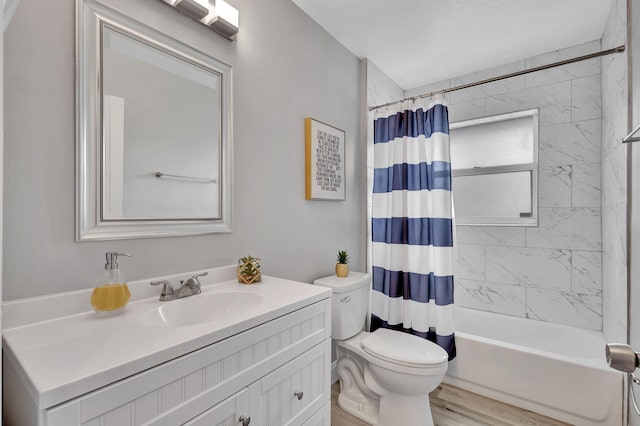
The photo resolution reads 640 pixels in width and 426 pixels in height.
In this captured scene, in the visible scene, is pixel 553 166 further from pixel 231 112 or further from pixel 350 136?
pixel 231 112

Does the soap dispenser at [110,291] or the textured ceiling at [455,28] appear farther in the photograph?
the textured ceiling at [455,28]

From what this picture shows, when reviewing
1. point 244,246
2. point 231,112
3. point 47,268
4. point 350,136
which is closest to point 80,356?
point 47,268

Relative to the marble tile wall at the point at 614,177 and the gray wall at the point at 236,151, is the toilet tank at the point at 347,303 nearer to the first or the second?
the gray wall at the point at 236,151

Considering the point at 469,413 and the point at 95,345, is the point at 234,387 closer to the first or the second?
the point at 95,345

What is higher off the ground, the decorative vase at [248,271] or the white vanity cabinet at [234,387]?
the decorative vase at [248,271]

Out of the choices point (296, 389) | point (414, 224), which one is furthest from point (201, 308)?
point (414, 224)

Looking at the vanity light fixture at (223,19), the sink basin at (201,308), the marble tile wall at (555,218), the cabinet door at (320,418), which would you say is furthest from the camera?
the marble tile wall at (555,218)

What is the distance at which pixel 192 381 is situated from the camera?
80 cm

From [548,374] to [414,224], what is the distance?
1170 mm

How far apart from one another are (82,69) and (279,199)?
998 mm

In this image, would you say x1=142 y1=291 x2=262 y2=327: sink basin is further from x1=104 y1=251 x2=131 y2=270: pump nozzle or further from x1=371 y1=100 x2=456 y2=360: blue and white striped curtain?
x1=371 y1=100 x2=456 y2=360: blue and white striped curtain

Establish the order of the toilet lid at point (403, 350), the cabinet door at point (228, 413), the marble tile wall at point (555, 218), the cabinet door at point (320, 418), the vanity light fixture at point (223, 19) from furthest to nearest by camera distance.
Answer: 1. the marble tile wall at point (555, 218)
2. the toilet lid at point (403, 350)
3. the vanity light fixture at point (223, 19)
4. the cabinet door at point (320, 418)
5. the cabinet door at point (228, 413)

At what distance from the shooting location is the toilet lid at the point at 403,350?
1.56m

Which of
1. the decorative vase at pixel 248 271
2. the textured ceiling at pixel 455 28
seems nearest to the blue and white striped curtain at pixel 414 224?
the textured ceiling at pixel 455 28
